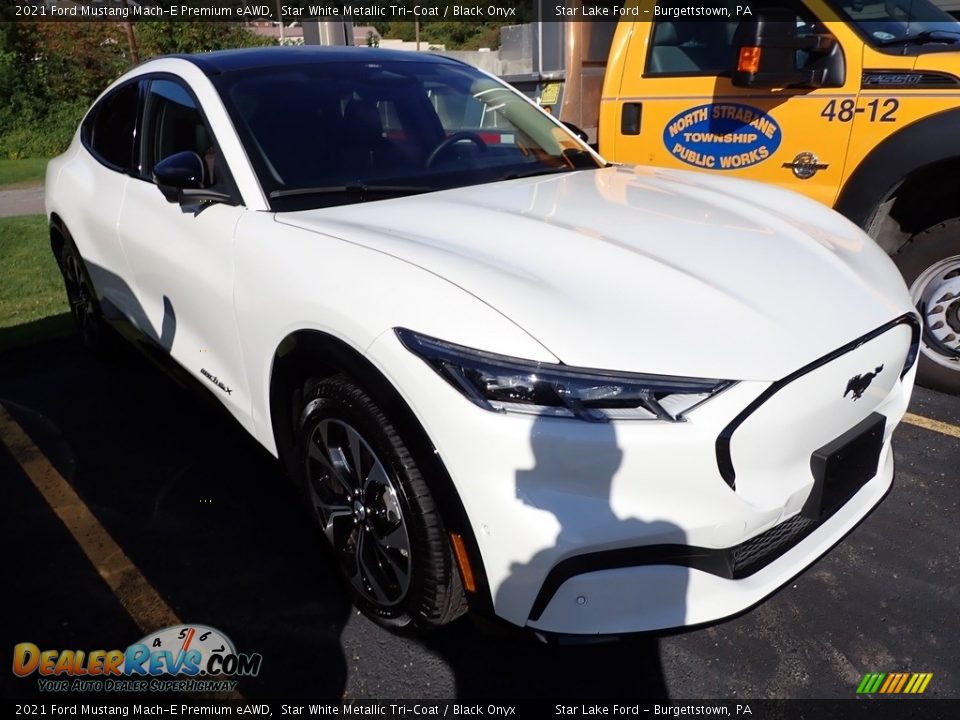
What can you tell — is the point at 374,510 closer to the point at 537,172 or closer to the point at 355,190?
the point at 355,190

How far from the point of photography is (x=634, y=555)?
1.76m

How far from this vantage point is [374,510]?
7.18 ft

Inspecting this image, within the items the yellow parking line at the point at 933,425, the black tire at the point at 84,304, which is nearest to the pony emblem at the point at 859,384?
the yellow parking line at the point at 933,425

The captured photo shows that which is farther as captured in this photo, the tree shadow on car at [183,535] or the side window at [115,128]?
the side window at [115,128]

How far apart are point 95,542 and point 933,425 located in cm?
370

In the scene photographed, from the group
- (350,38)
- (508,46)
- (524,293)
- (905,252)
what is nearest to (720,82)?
(905,252)

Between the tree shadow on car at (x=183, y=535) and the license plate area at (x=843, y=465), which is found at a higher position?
the license plate area at (x=843, y=465)

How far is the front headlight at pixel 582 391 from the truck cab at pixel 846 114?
2.42 m

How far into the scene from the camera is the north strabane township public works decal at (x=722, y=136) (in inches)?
151

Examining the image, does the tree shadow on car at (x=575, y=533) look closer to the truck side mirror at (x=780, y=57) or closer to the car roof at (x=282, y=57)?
the car roof at (x=282, y=57)

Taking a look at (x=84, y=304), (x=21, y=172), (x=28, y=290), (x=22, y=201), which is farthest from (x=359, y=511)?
(x=21, y=172)

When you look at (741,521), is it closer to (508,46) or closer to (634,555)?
(634,555)

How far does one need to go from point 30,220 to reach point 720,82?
9112 millimetres

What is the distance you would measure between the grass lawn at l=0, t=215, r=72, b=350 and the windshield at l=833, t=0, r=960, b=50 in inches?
209
